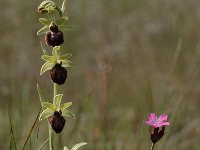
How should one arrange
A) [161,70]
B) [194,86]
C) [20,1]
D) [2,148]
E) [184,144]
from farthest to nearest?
[20,1] → [161,70] → [194,86] → [184,144] → [2,148]

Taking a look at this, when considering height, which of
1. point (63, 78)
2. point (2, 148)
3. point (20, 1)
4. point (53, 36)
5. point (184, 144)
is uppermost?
point (20, 1)

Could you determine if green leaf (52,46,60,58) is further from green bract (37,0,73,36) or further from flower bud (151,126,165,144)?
Answer: flower bud (151,126,165,144)

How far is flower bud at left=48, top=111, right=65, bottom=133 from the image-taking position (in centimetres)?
229

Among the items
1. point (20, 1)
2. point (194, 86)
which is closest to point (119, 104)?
point (194, 86)

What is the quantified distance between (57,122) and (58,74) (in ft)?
0.64

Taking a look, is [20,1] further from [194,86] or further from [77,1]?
[194,86]

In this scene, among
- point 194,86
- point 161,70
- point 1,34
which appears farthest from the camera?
point 1,34

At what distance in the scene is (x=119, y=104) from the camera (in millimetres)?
6684

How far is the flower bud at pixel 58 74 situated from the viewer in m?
2.32

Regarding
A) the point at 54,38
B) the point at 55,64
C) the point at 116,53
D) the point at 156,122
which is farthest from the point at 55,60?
the point at 116,53

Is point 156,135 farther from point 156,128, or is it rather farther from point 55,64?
point 55,64

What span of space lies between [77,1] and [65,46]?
1968 millimetres

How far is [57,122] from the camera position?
2309 millimetres

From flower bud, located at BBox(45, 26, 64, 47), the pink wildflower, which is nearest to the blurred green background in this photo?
the pink wildflower
